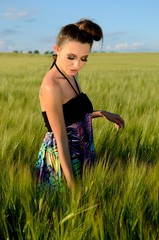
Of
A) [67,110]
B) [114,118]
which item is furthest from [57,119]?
[114,118]

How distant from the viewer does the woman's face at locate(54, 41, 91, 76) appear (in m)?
1.46

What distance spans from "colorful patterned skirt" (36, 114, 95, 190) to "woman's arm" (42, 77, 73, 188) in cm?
9

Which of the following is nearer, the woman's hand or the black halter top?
the black halter top

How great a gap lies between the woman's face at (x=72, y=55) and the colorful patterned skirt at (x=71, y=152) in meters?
0.22

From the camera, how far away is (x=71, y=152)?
1.57 meters

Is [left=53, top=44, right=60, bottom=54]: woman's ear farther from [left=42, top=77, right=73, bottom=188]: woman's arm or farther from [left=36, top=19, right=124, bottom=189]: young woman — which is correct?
[left=42, top=77, right=73, bottom=188]: woman's arm

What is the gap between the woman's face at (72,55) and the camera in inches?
57.4

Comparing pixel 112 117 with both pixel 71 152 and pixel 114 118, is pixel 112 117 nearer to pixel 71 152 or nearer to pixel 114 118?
pixel 114 118

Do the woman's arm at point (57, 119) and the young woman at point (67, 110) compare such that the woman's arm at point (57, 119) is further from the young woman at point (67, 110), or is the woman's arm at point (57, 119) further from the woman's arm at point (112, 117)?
the woman's arm at point (112, 117)

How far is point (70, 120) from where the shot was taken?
1.58 m

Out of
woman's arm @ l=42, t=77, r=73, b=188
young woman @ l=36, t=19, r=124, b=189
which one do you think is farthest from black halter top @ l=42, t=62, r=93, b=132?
woman's arm @ l=42, t=77, r=73, b=188

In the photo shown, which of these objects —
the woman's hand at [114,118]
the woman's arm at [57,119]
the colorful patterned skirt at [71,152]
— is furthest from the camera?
the woman's hand at [114,118]

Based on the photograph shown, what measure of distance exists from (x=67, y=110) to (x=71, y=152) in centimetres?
15

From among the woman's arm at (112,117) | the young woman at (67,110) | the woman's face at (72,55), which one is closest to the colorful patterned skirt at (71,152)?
the young woman at (67,110)
